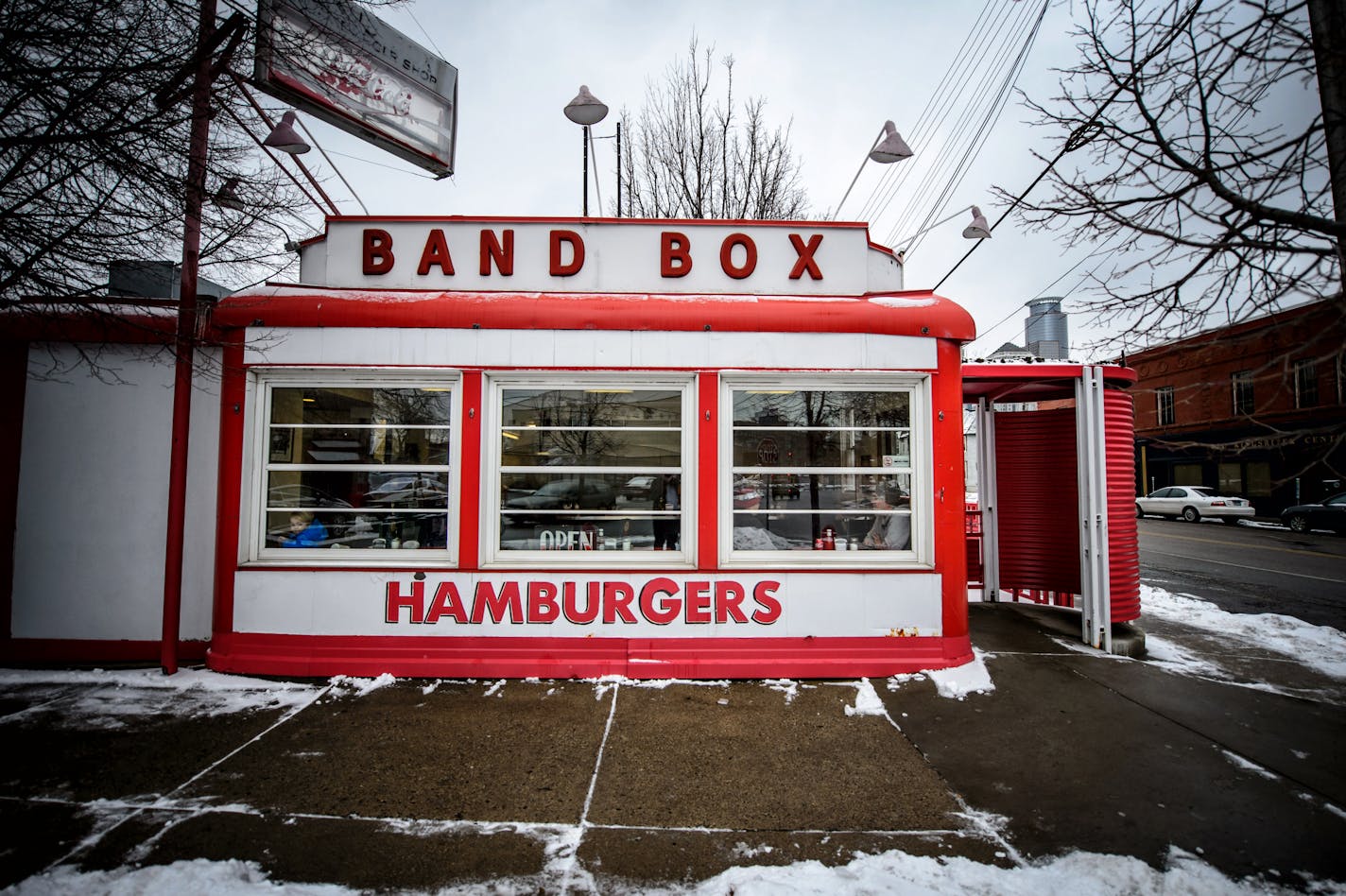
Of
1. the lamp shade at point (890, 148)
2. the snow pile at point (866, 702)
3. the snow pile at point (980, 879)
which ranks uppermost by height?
the lamp shade at point (890, 148)

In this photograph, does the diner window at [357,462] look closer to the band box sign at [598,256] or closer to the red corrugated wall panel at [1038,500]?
the band box sign at [598,256]

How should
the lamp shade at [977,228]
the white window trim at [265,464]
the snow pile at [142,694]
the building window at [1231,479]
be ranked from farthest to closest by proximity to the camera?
the building window at [1231,479] → the lamp shade at [977,228] → the white window trim at [265,464] → the snow pile at [142,694]

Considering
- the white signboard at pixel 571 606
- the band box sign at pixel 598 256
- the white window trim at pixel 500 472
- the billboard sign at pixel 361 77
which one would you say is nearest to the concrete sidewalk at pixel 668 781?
the white signboard at pixel 571 606

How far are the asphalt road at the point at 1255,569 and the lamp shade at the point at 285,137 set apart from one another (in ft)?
44.0

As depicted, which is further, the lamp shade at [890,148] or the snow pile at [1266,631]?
the lamp shade at [890,148]

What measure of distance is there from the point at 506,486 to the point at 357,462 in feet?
4.69

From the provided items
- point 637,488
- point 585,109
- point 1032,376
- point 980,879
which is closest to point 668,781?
point 980,879

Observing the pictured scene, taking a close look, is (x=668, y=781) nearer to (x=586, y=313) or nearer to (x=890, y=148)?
(x=586, y=313)

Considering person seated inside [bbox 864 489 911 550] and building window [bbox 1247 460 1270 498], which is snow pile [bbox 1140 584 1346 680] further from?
building window [bbox 1247 460 1270 498]

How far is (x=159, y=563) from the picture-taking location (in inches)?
213

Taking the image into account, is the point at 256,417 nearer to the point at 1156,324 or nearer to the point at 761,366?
the point at 761,366

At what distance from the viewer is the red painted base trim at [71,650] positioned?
17.7ft

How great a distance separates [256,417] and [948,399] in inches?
251

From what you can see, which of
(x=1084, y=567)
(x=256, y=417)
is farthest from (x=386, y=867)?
(x=1084, y=567)
